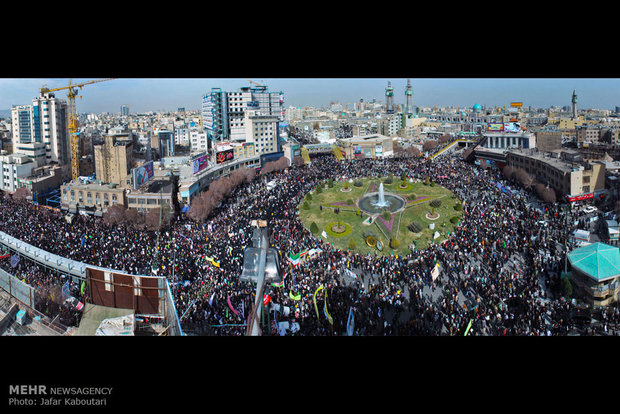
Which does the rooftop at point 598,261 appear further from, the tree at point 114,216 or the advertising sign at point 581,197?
the tree at point 114,216

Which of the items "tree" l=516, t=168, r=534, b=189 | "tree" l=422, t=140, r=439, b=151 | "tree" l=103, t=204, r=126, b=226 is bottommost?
"tree" l=103, t=204, r=126, b=226

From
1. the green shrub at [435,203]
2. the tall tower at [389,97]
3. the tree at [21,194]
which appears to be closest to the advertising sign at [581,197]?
the green shrub at [435,203]

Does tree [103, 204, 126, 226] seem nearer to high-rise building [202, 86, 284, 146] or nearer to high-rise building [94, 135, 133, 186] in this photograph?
high-rise building [94, 135, 133, 186]

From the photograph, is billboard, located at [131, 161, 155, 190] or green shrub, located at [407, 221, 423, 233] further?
billboard, located at [131, 161, 155, 190]

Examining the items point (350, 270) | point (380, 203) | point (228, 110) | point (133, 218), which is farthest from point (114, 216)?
point (228, 110)

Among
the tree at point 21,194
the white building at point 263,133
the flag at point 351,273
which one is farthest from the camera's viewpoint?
the white building at point 263,133

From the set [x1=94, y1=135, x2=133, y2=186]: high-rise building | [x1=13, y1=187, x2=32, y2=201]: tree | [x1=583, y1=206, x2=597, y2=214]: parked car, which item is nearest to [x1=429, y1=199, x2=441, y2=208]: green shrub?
[x1=583, y1=206, x2=597, y2=214]: parked car
